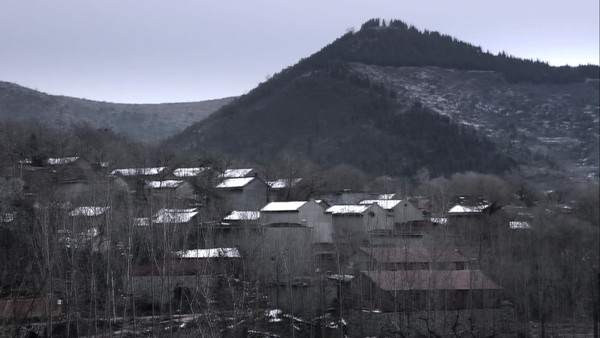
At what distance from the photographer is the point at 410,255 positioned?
122ft

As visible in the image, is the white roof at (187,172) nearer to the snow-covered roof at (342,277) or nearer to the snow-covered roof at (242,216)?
the snow-covered roof at (242,216)

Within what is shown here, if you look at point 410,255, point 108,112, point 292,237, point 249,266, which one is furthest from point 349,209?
point 108,112

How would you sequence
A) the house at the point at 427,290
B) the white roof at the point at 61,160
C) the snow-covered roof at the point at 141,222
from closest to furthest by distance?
the house at the point at 427,290 → the snow-covered roof at the point at 141,222 → the white roof at the point at 61,160

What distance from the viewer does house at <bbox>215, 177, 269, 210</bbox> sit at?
46.8m

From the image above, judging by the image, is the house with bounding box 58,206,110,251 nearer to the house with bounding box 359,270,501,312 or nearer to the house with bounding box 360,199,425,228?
the house with bounding box 359,270,501,312

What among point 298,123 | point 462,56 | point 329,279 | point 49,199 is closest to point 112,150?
point 49,199

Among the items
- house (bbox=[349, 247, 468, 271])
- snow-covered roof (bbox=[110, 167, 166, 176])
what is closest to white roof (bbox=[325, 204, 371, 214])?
house (bbox=[349, 247, 468, 271])

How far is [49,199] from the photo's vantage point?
35.9 metres

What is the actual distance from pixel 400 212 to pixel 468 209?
3.90 metres

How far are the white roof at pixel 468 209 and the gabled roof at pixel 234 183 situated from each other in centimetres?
1215

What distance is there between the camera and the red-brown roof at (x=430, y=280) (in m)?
32.5

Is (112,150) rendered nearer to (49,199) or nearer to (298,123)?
(49,199)

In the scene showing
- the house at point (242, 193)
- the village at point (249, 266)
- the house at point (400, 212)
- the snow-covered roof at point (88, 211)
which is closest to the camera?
the village at point (249, 266)

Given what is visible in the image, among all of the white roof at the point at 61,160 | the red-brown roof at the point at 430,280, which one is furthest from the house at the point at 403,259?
the white roof at the point at 61,160
